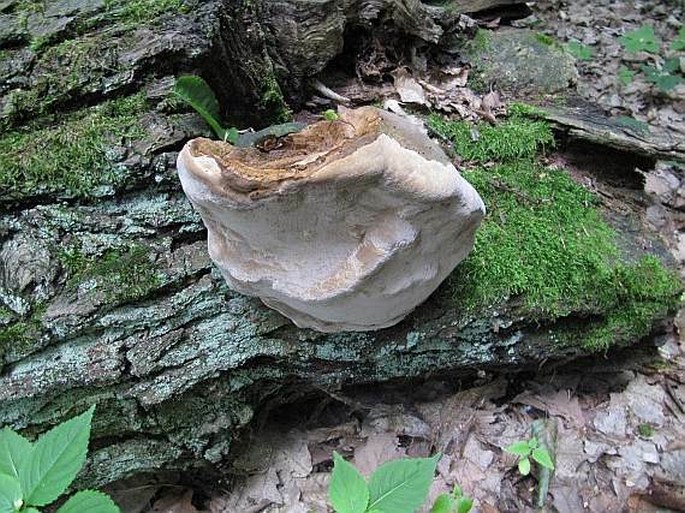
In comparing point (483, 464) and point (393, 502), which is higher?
point (393, 502)

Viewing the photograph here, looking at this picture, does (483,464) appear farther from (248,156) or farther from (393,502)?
(248,156)

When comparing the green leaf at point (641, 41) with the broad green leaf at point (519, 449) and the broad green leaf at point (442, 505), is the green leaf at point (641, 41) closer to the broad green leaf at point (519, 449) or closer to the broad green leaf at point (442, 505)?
the broad green leaf at point (519, 449)

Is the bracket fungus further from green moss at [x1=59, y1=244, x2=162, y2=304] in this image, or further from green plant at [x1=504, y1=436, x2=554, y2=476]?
green plant at [x1=504, y1=436, x2=554, y2=476]

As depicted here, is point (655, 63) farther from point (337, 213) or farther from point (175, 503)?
point (175, 503)

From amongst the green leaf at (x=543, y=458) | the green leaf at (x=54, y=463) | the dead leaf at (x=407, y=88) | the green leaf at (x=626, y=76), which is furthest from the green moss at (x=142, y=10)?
the green leaf at (x=626, y=76)

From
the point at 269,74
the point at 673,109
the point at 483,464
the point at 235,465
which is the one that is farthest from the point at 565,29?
the point at 235,465
